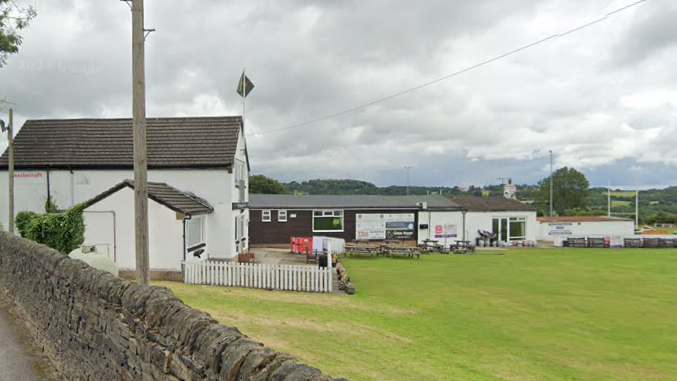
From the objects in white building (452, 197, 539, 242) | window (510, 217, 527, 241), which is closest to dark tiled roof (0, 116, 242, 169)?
white building (452, 197, 539, 242)

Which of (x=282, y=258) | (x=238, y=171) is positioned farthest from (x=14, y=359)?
(x=282, y=258)

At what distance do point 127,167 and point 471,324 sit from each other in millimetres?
18311

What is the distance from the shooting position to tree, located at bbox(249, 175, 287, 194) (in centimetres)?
7812

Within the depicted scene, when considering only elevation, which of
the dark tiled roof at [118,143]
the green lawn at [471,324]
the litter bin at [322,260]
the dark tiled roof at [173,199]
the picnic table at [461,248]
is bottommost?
the picnic table at [461,248]

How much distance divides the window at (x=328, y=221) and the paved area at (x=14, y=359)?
73.2 ft

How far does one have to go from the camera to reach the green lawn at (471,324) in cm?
773

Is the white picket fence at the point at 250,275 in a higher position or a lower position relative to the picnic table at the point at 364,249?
higher

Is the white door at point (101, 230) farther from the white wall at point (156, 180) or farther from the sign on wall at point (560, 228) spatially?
the sign on wall at point (560, 228)

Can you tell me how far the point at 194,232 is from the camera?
1825 centimetres

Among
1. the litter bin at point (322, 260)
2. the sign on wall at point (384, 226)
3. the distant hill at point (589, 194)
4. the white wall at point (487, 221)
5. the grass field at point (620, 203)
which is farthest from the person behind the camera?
the grass field at point (620, 203)

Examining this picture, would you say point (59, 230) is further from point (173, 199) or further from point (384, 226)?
point (384, 226)

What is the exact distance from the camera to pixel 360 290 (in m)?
15.4

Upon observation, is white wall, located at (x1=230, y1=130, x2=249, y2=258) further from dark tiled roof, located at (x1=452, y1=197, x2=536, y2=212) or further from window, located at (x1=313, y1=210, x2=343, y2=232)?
dark tiled roof, located at (x1=452, y1=197, x2=536, y2=212)

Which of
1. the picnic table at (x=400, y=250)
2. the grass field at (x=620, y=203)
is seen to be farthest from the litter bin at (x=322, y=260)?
the grass field at (x=620, y=203)
